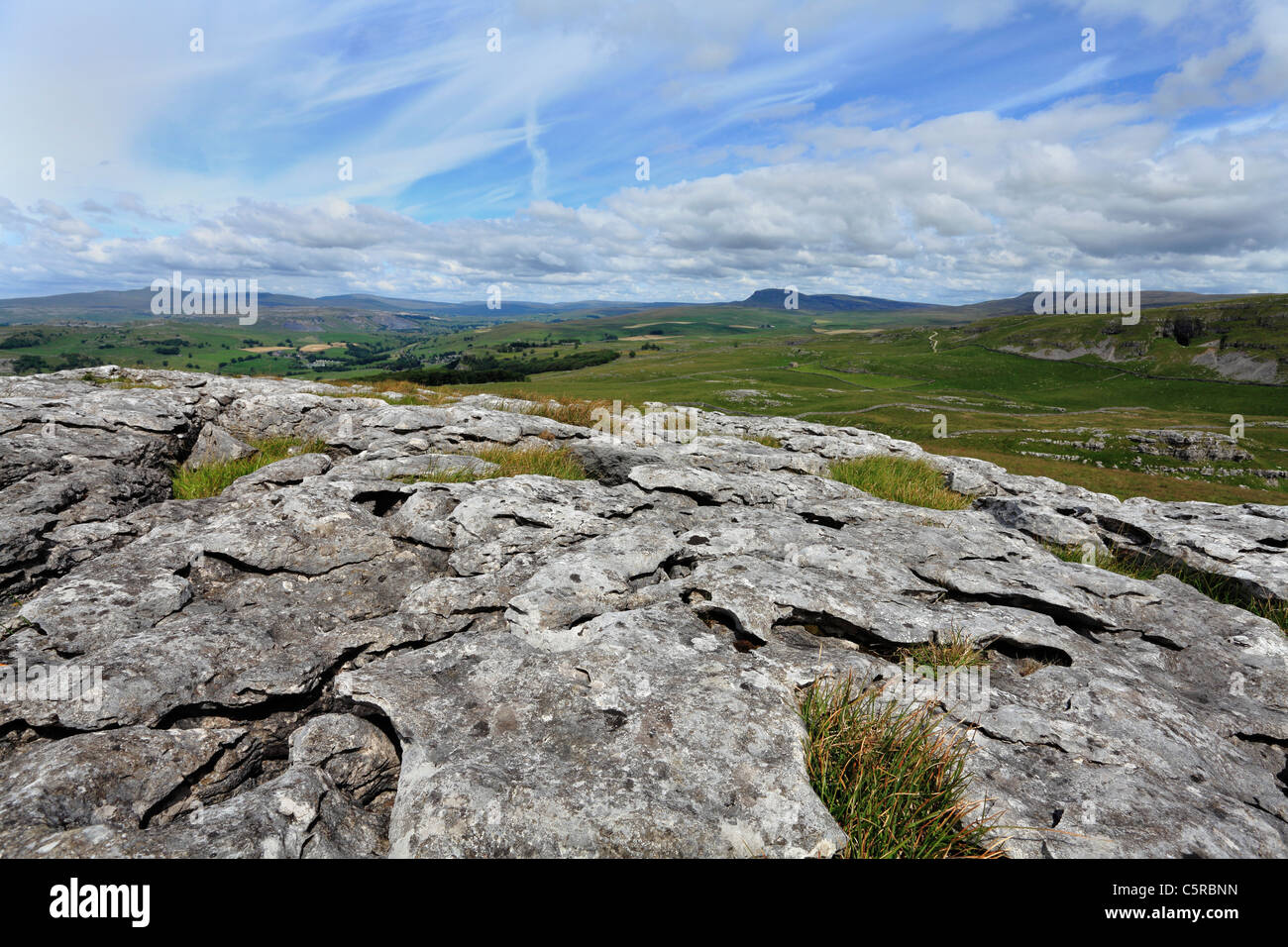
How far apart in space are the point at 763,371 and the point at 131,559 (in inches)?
7478

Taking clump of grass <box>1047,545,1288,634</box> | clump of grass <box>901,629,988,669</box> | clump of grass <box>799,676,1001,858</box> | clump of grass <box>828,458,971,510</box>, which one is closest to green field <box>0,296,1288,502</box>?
clump of grass <box>828,458,971,510</box>

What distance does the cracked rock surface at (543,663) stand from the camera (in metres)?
3.52

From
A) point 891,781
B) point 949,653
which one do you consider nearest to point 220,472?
point 891,781

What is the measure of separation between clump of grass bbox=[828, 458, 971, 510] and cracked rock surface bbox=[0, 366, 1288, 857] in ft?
8.57

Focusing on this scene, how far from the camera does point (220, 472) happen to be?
→ 31.7ft

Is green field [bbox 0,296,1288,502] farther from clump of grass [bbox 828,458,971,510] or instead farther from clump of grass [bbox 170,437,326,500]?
clump of grass [bbox 170,437,326,500]

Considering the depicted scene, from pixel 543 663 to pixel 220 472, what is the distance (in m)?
8.34

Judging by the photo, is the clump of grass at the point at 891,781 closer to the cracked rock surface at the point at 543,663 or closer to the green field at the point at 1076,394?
the cracked rock surface at the point at 543,663

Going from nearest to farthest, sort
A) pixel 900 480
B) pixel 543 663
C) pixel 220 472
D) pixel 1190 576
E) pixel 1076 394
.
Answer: pixel 543 663, pixel 1190 576, pixel 220 472, pixel 900 480, pixel 1076 394

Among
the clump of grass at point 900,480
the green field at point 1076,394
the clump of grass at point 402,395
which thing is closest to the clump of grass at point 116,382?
the clump of grass at point 402,395

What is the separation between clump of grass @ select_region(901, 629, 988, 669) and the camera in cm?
547

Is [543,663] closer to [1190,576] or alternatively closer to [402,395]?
[1190,576]
